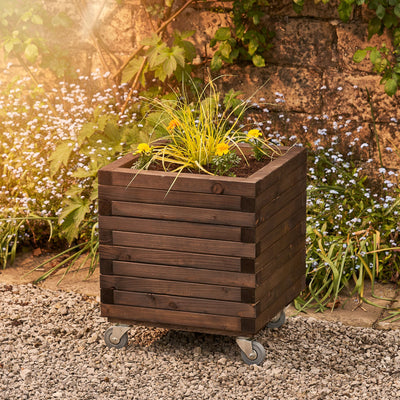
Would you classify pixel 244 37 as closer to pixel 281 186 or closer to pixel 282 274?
pixel 281 186

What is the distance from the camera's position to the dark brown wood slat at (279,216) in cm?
322

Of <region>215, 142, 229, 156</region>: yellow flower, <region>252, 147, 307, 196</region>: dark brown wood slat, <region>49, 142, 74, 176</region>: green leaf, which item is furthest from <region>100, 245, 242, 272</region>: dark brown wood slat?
<region>49, 142, 74, 176</region>: green leaf

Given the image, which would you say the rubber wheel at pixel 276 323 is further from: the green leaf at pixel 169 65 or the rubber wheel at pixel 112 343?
the green leaf at pixel 169 65

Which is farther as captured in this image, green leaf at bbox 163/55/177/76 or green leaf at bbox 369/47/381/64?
green leaf at bbox 163/55/177/76

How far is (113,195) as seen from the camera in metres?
3.33

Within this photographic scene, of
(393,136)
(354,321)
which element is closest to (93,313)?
(354,321)

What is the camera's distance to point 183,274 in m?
3.31

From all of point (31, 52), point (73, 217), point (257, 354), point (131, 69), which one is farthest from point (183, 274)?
point (31, 52)

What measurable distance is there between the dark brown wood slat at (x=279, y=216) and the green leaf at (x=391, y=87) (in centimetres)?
127

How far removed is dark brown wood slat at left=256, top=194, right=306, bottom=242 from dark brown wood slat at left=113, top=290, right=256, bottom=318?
0.31 m

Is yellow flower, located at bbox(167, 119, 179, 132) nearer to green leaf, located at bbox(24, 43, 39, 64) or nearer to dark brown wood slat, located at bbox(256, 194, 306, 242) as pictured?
dark brown wood slat, located at bbox(256, 194, 306, 242)

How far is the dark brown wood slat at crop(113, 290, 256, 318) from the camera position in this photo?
326 cm

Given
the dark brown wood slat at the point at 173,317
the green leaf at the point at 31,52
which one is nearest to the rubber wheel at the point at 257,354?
the dark brown wood slat at the point at 173,317

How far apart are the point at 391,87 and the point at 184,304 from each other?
206 centimetres
